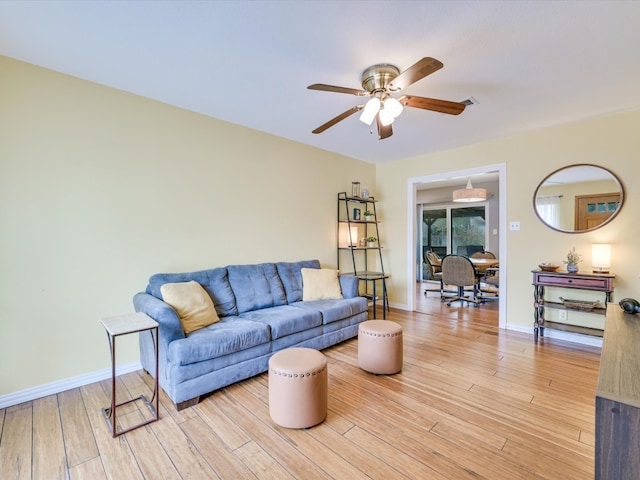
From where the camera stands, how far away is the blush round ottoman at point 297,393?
1.86 meters

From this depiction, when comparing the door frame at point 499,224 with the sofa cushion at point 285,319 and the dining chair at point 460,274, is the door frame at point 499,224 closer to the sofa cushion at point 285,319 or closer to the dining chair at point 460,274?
the dining chair at point 460,274

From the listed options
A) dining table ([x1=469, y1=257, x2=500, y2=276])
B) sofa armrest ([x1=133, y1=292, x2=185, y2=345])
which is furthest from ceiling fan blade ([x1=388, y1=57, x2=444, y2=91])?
dining table ([x1=469, y1=257, x2=500, y2=276])

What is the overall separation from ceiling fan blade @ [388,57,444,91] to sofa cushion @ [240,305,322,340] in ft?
6.91

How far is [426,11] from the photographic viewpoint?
1.71 m

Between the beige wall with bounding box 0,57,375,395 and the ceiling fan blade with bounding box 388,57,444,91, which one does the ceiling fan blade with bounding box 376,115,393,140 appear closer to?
the ceiling fan blade with bounding box 388,57,444,91

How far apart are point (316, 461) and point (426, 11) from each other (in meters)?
2.60

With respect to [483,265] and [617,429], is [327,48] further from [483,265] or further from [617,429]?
[483,265]

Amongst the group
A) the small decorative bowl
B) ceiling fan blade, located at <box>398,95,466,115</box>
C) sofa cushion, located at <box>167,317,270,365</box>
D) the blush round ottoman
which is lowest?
the blush round ottoman

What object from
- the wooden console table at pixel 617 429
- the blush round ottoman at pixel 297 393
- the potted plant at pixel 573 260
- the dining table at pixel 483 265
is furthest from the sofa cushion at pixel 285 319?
the dining table at pixel 483 265

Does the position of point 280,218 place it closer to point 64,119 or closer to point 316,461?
point 64,119

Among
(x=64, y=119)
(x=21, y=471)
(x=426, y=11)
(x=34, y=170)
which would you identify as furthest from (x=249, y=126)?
(x=21, y=471)

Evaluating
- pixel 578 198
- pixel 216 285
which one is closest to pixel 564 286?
pixel 578 198

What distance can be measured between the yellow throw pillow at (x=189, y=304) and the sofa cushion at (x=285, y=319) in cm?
42

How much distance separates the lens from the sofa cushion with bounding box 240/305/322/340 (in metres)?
2.68
